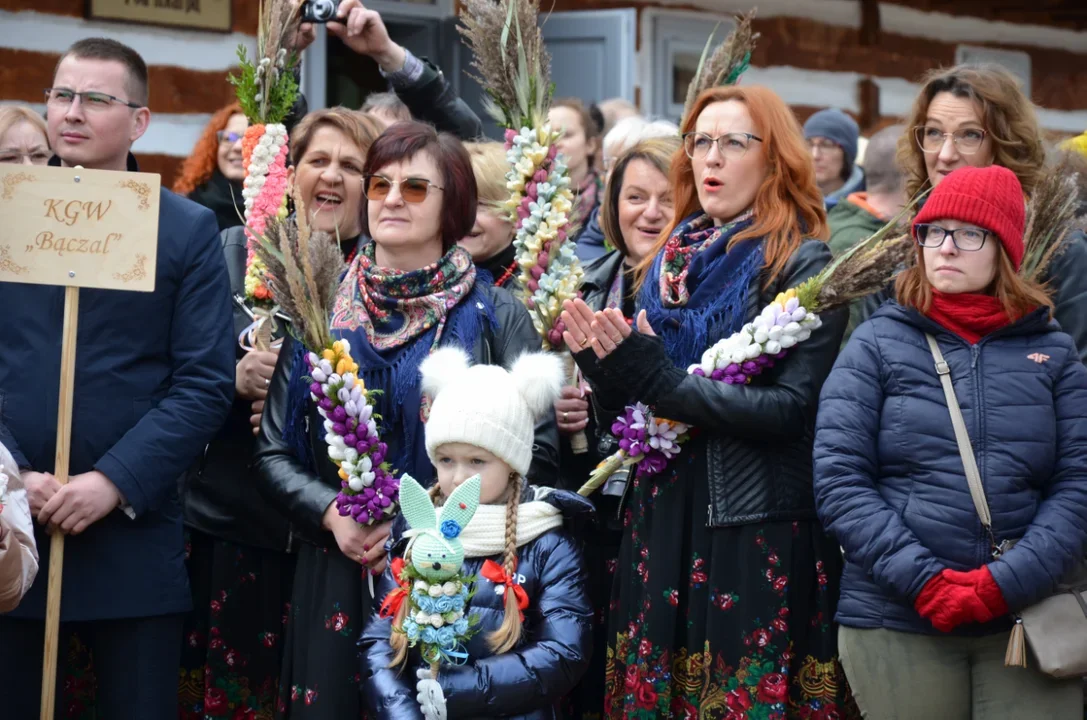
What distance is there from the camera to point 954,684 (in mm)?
3711

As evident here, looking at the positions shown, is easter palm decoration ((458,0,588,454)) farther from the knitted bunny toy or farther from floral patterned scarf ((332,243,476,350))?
the knitted bunny toy

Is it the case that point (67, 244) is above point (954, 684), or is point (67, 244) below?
above

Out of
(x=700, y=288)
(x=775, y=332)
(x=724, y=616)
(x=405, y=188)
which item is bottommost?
(x=724, y=616)

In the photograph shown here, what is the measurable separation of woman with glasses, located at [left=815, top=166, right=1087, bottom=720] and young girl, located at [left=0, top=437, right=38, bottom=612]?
204cm

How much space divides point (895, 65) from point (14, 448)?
9340 mm

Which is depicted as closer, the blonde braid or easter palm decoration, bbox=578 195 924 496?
the blonde braid

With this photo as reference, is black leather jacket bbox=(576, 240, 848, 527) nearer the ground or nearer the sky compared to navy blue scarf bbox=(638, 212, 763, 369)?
nearer the ground

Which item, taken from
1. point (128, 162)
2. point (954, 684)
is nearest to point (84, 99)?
point (128, 162)

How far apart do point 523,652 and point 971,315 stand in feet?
4.89

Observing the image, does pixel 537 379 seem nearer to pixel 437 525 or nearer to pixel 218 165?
pixel 437 525

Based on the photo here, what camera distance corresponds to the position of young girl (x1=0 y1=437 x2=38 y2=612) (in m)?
3.49

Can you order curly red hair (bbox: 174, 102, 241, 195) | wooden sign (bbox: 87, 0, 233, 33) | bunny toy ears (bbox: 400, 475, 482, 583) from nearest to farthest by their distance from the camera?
bunny toy ears (bbox: 400, 475, 482, 583) < curly red hair (bbox: 174, 102, 241, 195) < wooden sign (bbox: 87, 0, 233, 33)

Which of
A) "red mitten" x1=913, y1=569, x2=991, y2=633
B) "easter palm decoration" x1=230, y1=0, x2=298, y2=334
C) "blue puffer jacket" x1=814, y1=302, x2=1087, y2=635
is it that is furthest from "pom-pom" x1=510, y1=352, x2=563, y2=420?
"easter palm decoration" x1=230, y1=0, x2=298, y2=334

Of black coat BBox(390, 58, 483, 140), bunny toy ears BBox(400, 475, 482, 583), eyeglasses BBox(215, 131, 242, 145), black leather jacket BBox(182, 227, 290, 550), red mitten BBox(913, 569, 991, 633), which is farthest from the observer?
eyeglasses BBox(215, 131, 242, 145)
